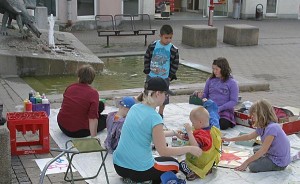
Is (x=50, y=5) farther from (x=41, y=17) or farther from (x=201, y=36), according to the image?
(x=201, y=36)

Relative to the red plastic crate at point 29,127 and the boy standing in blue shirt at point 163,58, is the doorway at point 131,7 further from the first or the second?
the red plastic crate at point 29,127

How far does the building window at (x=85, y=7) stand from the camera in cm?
2211

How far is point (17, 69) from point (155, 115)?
715 cm

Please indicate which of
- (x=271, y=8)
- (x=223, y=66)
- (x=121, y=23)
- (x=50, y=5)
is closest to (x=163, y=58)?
(x=223, y=66)

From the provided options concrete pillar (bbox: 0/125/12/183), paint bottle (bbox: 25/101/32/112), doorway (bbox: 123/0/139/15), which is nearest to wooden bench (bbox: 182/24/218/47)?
doorway (bbox: 123/0/139/15)

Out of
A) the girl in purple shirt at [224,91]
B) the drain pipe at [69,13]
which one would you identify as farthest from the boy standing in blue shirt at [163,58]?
the drain pipe at [69,13]

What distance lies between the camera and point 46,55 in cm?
1173

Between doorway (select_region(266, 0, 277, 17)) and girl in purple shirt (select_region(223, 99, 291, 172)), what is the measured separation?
78.5 feet

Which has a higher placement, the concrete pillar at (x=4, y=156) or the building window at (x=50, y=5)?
the building window at (x=50, y=5)

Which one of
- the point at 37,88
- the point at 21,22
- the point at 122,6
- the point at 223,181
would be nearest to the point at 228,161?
the point at 223,181

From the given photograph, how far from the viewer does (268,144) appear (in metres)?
5.82

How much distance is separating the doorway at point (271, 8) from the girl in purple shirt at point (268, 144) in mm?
23917

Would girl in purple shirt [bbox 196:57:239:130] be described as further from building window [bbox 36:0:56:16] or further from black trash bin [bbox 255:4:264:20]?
black trash bin [bbox 255:4:264:20]

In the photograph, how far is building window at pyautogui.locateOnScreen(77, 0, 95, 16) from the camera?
72.5 ft
